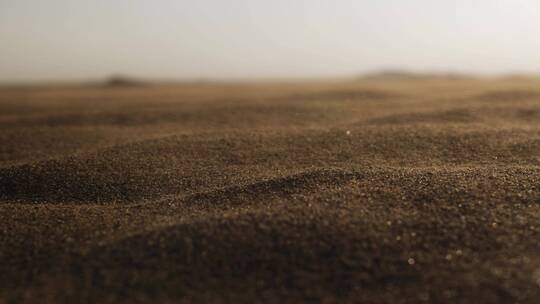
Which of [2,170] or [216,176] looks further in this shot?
[2,170]

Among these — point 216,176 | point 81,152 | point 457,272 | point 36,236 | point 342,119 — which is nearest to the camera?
point 457,272

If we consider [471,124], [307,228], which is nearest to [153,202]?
[307,228]

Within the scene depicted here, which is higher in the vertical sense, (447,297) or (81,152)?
(81,152)

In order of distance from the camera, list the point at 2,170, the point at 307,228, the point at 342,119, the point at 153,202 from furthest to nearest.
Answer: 1. the point at 342,119
2. the point at 2,170
3. the point at 153,202
4. the point at 307,228

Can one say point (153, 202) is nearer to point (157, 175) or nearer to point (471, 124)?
point (157, 175)

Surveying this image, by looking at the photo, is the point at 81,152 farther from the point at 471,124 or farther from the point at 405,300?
the point at 471,124

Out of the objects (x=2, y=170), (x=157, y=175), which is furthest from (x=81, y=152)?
(x=157, y=175)
